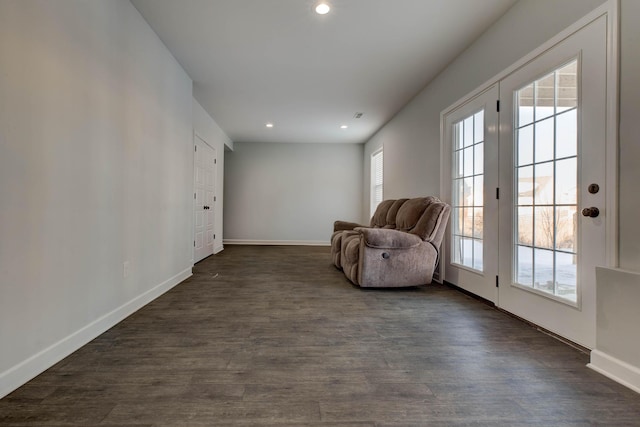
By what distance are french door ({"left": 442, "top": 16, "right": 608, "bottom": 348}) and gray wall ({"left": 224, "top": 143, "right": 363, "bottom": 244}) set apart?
4.49 meters

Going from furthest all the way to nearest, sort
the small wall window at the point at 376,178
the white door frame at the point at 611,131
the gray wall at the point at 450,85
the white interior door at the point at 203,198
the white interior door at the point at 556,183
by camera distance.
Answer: the small wall window at the point at 376,178 < the white interior door at the point at 203,198 < the gray wall at the point at 450,85 < the white interior door at the point at 556,183 < the white door frame at the point at 611,131

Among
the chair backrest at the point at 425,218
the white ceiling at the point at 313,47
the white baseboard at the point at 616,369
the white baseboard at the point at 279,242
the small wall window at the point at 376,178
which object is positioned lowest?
the white baseboard at the point at 616,369

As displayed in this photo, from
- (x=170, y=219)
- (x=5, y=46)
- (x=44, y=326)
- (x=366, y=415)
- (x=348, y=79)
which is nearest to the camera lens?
(x=366, y=415)

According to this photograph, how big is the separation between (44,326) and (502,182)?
10.5ft

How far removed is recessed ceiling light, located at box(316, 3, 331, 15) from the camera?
2.32m

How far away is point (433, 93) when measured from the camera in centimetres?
370

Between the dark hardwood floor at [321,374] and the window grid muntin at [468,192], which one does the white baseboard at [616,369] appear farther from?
the window grid muntin at [468,192]

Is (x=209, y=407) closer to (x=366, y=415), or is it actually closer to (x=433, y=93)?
(x=366, y=415)

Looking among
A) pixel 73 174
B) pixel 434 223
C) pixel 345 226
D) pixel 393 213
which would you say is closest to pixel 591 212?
pixel 434 223

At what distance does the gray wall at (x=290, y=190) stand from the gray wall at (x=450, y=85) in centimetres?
155

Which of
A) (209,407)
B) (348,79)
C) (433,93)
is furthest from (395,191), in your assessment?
(209,407)

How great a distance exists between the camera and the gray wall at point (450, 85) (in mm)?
2021

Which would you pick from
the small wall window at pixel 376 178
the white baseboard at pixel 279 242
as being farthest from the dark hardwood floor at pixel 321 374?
the white baseboard at pixel 279 242

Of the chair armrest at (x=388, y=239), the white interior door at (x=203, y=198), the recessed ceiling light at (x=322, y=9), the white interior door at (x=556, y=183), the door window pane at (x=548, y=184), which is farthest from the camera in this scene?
the white interior door at (x=203, y=198)
